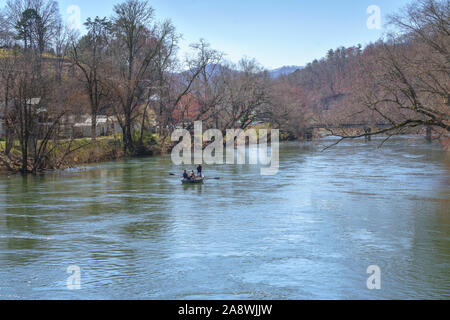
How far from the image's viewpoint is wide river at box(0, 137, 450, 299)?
14219mm

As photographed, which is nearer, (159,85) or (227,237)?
(227,237)

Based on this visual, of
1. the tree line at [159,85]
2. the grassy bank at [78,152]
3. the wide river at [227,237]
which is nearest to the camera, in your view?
the wide river at [227,237]

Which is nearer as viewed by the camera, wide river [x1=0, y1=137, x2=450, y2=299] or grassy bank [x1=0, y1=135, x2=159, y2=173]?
wide river [x1=0, y1=137, x2=450, y2=299]

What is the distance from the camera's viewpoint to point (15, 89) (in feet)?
126

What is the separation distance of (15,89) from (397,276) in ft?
104

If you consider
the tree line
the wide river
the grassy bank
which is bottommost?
the wide river

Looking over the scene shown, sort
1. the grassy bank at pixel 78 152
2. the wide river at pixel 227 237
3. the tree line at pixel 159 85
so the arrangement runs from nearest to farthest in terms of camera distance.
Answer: the wide river at pixel 227 237
the tree line at pixel 159 85
the grassy bank at pixel 78 152

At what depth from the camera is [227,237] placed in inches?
756

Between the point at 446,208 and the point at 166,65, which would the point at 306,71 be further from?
the point at 446,208

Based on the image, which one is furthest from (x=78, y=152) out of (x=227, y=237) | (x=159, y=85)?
(x=227, y=237)

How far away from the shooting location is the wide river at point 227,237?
14.2 meters

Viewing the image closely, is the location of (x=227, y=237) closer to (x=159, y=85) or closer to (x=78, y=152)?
(x=78, y=152)

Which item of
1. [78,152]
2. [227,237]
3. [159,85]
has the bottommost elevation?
[227,237]

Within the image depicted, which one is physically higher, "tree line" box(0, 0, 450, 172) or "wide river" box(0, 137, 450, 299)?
"tree line" box(0, 0, 450, 172)
